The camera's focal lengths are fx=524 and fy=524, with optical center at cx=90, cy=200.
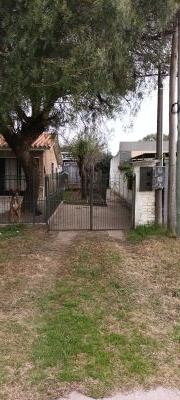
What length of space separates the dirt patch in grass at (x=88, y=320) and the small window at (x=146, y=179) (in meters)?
3.03

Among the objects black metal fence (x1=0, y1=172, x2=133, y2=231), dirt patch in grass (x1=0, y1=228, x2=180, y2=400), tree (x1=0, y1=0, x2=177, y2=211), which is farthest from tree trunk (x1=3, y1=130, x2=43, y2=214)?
tree (x1=0, y1=0, x2=177, y2=211)

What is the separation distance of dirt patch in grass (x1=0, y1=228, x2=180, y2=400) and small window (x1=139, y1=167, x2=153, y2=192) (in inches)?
119

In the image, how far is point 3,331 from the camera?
6016 millimetres

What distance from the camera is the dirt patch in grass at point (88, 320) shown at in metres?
4.88

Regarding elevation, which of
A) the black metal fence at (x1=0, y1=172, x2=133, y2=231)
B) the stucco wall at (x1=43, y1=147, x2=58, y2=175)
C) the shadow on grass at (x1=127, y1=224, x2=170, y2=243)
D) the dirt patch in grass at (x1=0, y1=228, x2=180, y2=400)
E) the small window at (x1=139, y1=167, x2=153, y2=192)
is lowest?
the dirt patch in grass at (x1=0, y1=228, x2=180, y2=400)

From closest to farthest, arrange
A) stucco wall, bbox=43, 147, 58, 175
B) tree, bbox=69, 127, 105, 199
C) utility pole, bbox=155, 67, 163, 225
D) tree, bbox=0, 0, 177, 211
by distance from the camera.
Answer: tree, bbox=0, 0, 177, 211 → utility pole, bbox=155, 67, 163, 225 → stucco wall, bbox=43, 147, 58, 175 → tree, bbox=69, 127, 105, 199

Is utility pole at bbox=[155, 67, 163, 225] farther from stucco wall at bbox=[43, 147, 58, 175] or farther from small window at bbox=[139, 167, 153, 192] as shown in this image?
stucco wall at bbox=[43, 147, 58, 175]

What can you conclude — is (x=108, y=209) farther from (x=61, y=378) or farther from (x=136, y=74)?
(x=61, y=378)

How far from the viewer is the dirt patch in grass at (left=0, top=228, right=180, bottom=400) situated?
4879 millimetres

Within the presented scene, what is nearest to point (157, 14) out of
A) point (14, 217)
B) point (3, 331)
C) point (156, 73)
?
point (156, 73)

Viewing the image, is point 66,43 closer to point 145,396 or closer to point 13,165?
point 145,396

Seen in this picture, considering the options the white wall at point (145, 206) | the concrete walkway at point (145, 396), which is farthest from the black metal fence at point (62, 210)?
the concrete walkway at point (145, 396)

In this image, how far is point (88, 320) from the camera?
6.42 meters

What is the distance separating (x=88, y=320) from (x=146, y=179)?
7704 mm
